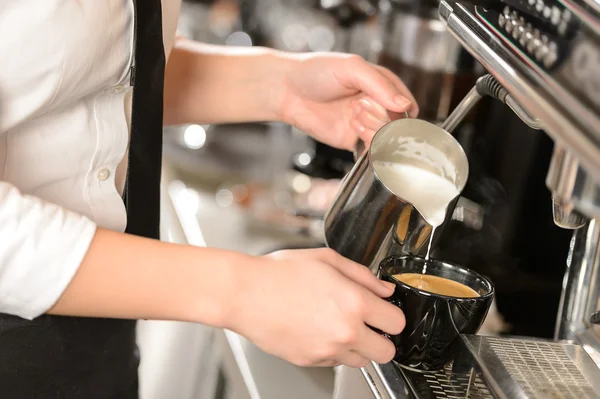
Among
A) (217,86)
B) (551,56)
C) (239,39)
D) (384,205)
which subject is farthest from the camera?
(239,39)

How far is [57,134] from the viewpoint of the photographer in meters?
0.79

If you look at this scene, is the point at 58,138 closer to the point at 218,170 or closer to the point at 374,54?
the point at 374,54

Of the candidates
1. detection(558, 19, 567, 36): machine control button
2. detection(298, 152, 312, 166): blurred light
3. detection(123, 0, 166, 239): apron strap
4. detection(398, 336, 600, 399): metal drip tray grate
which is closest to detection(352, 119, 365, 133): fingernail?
detection(123, 0, 166, 239): apron strap

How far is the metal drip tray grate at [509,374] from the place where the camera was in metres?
0.62

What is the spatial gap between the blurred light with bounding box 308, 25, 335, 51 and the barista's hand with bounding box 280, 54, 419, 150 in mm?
1034

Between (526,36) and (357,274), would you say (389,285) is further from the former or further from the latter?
(526,36)

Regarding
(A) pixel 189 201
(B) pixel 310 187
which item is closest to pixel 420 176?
(B) pixel 310 187

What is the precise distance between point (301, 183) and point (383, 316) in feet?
3.79

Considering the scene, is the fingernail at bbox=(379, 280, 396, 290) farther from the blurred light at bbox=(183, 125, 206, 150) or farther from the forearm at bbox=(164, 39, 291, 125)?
the blurred light at bbox=(183, 125, 206, 150)

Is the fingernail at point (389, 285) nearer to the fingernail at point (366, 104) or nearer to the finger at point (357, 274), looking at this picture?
the finger at point (357, 274)

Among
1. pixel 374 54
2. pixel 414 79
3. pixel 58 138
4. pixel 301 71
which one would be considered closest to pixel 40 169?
pixel 58 138

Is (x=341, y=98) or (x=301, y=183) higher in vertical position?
(x=341, y=98)

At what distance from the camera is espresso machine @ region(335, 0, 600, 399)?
0.43 meters

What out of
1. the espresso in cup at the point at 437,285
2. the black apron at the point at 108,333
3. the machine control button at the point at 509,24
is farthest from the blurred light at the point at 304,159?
the machine control button at the point at 509,24
